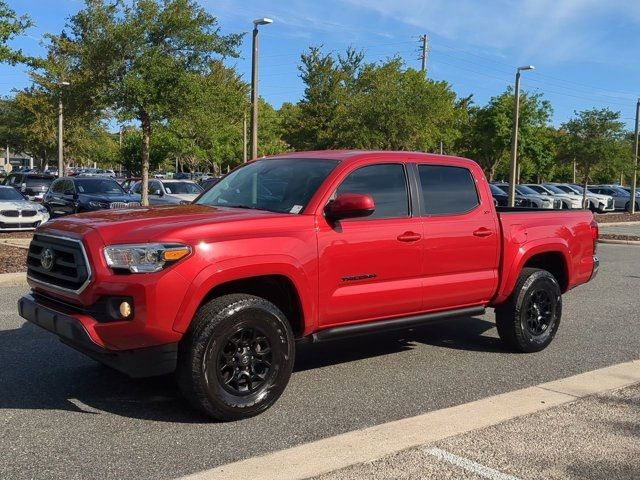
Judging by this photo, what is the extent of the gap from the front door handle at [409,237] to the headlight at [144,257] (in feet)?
6.28

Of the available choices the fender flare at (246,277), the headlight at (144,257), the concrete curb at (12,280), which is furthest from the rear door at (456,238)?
the concrete curb at (12,280)

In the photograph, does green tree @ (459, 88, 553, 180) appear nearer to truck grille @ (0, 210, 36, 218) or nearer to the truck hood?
truck grille @ (0, 210, 36, 218)

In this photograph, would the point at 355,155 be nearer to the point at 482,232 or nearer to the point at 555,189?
the point at 482,232

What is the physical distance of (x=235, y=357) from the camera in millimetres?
4547

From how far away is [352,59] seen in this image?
1321 inches

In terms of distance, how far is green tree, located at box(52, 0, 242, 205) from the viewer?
16766 mm

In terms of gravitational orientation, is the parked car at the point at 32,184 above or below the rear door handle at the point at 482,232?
above

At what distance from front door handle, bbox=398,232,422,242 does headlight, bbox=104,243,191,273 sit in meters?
1.91

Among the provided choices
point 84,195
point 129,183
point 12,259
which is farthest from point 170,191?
point 12,259

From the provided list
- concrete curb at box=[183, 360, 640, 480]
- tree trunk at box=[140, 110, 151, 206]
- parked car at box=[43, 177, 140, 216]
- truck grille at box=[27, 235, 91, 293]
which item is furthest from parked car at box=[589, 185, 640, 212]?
truck grille at box=[27, 235, 91, 293]

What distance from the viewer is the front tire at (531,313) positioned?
639 centimetres

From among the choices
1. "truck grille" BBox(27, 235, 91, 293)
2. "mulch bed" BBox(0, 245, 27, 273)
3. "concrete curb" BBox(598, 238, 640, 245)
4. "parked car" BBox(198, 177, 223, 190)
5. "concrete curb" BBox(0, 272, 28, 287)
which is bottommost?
"concrete curb" BBox(0, 272, 28, 287)

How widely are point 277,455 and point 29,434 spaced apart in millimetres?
1635

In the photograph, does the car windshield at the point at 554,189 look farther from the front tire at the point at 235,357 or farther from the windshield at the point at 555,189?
the front tire at the point at 235,357
